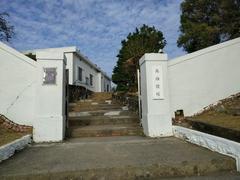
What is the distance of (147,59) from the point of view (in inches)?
282

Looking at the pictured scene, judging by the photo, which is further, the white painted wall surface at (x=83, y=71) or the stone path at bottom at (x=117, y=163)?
the white painted wall surface at (x=83, y=71)

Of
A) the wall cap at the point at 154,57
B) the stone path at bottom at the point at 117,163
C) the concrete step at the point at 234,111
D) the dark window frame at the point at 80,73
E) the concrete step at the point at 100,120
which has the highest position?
the dark window frame at the point at 80,73

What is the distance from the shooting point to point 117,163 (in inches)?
163

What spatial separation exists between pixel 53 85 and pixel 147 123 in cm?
269

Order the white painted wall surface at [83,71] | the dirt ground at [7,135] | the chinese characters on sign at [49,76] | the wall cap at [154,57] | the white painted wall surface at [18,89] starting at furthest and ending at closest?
the white painted wall surface at [83,71] → the white painted wall surface at [18,89] → the wall cap at [154,57] → the chinese characters on sign at [49,76] → the dirt ground at [7,135]

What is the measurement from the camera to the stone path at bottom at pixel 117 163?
3800 mm

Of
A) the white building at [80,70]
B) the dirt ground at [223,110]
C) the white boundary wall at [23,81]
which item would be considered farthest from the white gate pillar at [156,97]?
the white building at [80,70]

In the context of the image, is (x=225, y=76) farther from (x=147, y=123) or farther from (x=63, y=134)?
(x=63, y=134)

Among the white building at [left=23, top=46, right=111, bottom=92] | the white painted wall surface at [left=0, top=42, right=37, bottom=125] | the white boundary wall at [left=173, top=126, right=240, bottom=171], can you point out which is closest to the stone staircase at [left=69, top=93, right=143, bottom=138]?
the white painted wall surface at [left=0, top=42, right=37, bottom=125]

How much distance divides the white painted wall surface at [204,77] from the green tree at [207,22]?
10.0m

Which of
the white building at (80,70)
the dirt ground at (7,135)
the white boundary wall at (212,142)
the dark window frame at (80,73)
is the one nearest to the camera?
the white boundary wall at (212,142)

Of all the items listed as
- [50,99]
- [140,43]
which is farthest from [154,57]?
[140,43]

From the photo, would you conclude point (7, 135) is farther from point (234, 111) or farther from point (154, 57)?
point (234, 111)

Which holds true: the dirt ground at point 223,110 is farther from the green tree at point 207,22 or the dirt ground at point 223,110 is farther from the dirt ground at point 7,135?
the green tree at point 207,22
